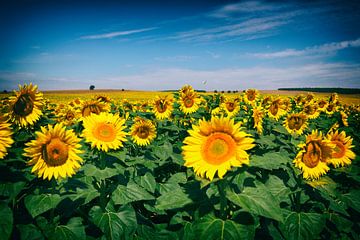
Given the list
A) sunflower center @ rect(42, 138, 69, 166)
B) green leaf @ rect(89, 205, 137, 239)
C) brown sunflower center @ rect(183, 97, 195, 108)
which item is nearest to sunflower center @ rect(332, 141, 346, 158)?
green leaf @ rect(89, 205, 137, 239)

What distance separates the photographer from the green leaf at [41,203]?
3106mm

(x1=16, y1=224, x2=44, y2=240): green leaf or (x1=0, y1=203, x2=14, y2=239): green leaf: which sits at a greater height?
(x1=0, y1=203, x2=14, y2=239): green leaf

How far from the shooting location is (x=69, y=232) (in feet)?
10.7

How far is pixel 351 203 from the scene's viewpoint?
3828 mm

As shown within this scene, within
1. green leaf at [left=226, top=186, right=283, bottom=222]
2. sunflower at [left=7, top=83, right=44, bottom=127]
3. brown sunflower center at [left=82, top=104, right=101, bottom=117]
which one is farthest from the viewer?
brown sunflower center at [left=82, top=104, right=101, bottom=117]

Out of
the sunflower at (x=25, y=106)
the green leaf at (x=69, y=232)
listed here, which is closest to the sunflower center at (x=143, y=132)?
the sunflower at (x=25, y=106)

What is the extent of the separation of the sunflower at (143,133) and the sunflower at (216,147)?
358 centimetres

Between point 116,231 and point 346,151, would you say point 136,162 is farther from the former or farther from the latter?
point 346,151

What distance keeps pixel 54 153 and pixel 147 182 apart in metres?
1.45

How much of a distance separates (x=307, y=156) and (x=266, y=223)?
114cm

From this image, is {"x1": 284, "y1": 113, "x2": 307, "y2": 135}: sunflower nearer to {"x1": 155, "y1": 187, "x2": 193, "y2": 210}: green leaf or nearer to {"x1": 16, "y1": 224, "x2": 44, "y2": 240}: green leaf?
{"x1": 155, "y1": 187, "x2": 193, "y2": 210}: green leaf

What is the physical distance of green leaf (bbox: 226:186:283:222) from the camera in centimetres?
270

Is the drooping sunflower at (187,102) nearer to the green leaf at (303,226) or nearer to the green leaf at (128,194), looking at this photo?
the green leaf at (128,194)

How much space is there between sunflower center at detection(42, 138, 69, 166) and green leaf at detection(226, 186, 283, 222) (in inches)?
85.9
